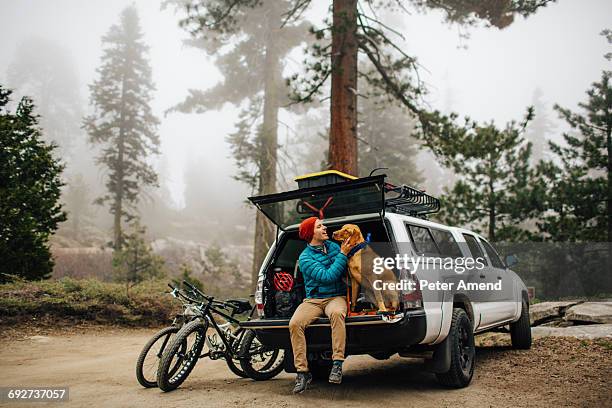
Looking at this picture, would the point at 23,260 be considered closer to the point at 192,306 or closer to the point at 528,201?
the point at 192,306

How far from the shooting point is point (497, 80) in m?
170

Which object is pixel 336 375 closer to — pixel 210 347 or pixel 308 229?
pixel 308 229

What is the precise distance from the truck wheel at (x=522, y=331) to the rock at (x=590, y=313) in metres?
2.10

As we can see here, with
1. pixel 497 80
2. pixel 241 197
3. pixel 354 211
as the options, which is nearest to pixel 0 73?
pixel 241 197

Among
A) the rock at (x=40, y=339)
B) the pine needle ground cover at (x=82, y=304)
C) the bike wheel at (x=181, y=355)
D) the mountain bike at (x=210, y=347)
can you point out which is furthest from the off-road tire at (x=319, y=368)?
the pine needle ground cover at (x=82, y=304)

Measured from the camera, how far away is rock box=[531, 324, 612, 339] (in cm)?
788

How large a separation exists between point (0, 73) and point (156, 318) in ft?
254

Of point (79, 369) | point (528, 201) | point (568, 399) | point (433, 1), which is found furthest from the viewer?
point (528, 201)

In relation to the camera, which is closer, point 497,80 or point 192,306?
point 192,306

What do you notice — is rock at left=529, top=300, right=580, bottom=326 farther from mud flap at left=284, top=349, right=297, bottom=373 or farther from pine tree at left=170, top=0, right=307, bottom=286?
pine tree at left=170, top=0, right=307, bottom=286

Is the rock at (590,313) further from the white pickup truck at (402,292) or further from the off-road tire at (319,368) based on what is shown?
the off-road tire at (319,368)

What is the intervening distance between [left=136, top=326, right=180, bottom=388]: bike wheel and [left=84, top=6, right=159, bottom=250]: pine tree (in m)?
19.7

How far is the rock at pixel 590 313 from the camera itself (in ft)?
29.8

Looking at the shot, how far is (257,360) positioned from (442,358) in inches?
106
